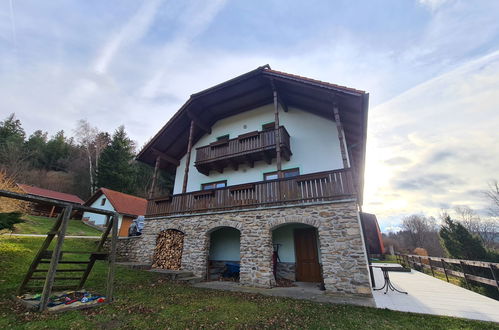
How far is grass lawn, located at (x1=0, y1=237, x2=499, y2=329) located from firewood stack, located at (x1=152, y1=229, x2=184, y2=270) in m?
3.02

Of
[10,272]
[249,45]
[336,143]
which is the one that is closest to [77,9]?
[249,45]

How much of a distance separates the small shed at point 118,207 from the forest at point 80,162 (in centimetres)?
344

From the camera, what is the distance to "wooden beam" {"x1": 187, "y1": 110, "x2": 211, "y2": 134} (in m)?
12.1

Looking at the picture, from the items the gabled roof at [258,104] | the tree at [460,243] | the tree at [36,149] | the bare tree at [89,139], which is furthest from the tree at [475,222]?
the tree at [36,149]

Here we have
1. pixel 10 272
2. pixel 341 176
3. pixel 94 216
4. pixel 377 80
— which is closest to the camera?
pixel 10 272

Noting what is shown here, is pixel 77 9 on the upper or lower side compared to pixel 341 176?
upper

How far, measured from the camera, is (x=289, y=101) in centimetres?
1121

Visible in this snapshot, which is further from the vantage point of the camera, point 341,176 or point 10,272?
point 341,176

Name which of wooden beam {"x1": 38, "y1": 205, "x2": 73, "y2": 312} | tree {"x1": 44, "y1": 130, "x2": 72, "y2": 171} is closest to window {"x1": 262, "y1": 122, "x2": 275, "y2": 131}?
wooden beam {"x1": 38, "y1": 205, "x2": 73, "y2": 312}

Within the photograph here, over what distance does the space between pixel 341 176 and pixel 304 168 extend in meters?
2.94

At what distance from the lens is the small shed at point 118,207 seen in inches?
713

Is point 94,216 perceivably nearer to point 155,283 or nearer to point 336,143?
point 155,283

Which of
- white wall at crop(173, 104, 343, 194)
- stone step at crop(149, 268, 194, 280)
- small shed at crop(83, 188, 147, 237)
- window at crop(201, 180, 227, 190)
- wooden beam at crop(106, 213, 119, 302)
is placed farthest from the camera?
small shed at crop(83, 188, 147, 237)

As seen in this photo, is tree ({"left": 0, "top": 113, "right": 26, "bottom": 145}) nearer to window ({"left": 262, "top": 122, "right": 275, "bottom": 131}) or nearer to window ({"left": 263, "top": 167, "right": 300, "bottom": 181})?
window ({"left": 262, "top": 122, "right": 275, "bottom": 131})
